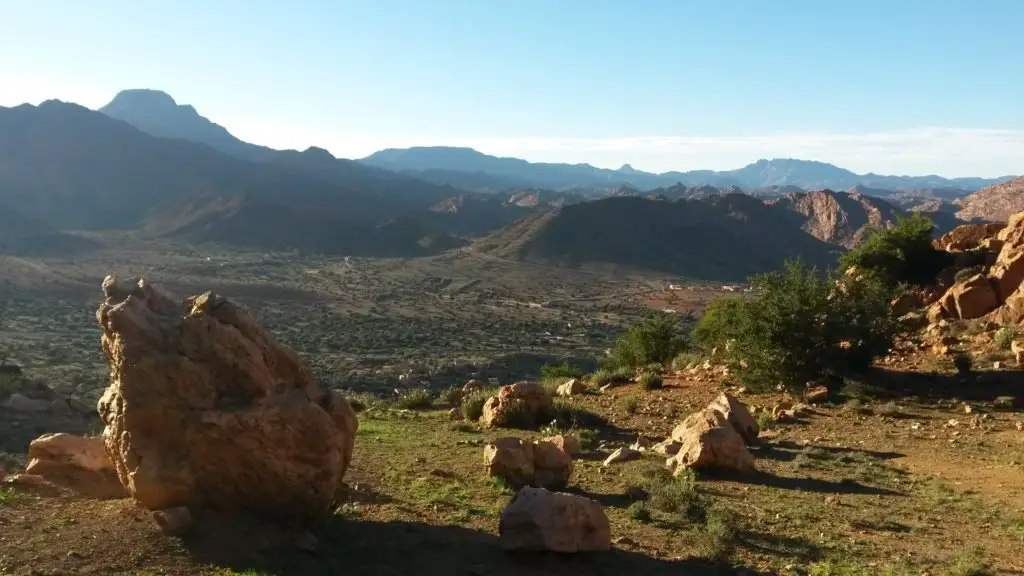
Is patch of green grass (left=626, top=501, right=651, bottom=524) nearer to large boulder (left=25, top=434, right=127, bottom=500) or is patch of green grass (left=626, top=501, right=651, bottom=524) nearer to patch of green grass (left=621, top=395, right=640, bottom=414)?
large boulder (left=25, top=434, right=127, bottom=500)

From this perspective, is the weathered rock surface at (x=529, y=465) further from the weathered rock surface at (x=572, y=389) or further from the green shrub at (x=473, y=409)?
the weathered rock surface at (x=572, y=389)

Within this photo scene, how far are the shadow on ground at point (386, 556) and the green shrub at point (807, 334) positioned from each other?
10.6 metres

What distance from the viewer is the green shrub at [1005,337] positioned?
1755 centimetres

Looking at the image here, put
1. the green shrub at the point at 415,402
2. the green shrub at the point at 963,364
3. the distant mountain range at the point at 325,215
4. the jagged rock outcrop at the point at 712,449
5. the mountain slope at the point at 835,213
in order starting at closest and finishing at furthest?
1. the jagged rock outcrop at the point at 712,449
2. the green shrub at the point at 963,364
3. the green shrub at the point at 415,402
4. the distant mountain range at the point at 325,215
5. the mountain slope at the point at 835,213

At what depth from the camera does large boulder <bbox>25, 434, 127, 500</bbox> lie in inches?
357

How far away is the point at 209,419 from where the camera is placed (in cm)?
759

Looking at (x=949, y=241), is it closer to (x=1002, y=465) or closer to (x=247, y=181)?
(x=1002, y=465)

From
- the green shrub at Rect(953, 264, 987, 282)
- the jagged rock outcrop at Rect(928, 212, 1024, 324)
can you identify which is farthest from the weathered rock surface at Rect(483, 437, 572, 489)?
the green shrub at Rect(953, 264, 987, 282)

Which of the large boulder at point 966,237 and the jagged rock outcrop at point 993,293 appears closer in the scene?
the jagged rock outcrop at point 993,293

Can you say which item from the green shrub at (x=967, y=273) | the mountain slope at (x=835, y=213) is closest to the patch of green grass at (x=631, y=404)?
the green shrub at (x=967, y=273)

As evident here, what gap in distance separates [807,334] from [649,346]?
9596 mm

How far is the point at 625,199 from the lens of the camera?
125m

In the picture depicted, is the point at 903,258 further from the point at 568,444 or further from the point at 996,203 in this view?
the point at 996,203

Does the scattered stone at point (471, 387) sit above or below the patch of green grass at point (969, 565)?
below
